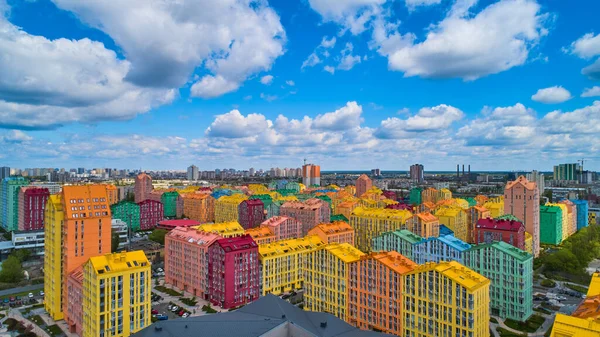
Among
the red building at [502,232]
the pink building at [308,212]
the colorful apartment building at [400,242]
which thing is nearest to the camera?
the colorful apartment building at [400,242]

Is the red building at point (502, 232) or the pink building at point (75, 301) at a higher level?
the red building at point (502, 232)

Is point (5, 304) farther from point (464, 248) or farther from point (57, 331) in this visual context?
point (464, 248)

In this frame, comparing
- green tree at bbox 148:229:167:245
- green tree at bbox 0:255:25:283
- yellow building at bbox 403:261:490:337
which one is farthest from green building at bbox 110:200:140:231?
yellow building at bbox 403:261:490:337

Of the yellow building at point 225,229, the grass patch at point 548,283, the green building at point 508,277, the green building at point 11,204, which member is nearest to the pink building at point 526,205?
the grass patch at point 548,283

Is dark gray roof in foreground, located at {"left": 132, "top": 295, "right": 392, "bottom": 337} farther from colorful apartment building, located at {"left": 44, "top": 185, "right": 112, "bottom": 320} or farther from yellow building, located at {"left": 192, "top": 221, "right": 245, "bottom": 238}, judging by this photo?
yellow building, located at {"left": 192, "top": 221, "right": 245, "bottom": 238}

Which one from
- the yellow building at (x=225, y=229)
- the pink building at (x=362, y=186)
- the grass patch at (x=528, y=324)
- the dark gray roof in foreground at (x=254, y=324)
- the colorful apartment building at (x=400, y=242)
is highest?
the pink building at (x=362, y=186)

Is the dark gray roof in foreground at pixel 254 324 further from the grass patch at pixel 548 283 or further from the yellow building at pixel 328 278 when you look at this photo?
the grass patch at pixel 548 283

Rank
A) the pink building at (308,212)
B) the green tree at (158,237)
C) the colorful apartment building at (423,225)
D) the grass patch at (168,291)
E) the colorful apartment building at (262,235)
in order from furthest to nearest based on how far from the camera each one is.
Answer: the pink building at (308,212) < the green tree at (158,237) < the colorful apartment building at (423,225) < the colorful apartment building at (262,235) < the grass patch at (168,291)

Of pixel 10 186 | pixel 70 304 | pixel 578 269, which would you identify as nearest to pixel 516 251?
pixel 578 269
